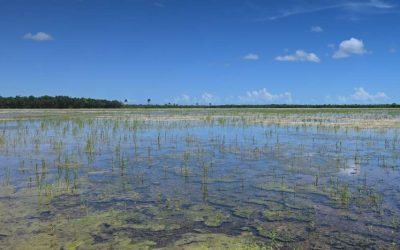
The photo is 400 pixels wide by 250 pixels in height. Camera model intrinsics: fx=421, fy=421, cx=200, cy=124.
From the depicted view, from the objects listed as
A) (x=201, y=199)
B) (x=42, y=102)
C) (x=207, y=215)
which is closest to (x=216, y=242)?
(x=207, y=215)

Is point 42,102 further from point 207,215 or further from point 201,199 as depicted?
point 207,215

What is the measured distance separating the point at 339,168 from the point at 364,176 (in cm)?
111

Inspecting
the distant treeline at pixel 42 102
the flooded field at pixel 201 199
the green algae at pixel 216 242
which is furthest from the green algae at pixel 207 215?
the distant treeline at pixel 42 102

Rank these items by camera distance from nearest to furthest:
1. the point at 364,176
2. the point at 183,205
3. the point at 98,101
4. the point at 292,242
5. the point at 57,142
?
the point at 292,242 < the point at 183,205 < the point at 364,176 < the point at 57,142 < the point at 98,101

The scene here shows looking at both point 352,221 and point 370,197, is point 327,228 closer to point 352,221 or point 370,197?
point 352,221

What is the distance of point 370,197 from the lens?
7.53 metres

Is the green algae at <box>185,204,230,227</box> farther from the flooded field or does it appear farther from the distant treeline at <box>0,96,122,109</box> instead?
the distant treeline at <box>0,96,122,109</box>

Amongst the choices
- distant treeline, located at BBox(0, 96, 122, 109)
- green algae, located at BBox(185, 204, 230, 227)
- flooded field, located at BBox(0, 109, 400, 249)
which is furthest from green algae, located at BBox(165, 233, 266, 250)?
distant treeline, located at BBox(0, 96, 122, 109)

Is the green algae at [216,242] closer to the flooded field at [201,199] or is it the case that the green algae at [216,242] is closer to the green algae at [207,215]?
the flooded field at [201,199]

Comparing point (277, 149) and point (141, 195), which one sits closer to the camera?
point (141, 195)

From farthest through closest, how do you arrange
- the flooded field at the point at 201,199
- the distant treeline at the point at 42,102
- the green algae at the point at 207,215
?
the distant treeline at the point at 42,102 → the green algae at the point at 207,215 → the flooded field at the point at 201,199

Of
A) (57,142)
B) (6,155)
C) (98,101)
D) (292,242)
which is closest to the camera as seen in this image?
(292,242)

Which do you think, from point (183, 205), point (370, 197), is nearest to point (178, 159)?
point (183, 205)

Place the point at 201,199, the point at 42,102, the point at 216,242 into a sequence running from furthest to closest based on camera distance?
the point at 42,102 → the point at 201,199 → the point at 216,242
